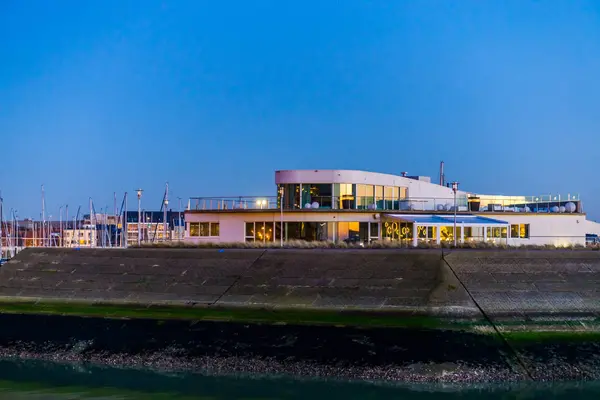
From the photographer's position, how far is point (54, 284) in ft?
97.5

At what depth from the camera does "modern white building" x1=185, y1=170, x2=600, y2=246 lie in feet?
140

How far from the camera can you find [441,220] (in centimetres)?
4206

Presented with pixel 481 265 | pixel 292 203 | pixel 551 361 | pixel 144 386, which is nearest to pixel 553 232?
pixel 292 203

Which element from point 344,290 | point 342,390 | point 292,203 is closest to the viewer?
point 342,390

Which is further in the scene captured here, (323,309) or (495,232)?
(495,232)

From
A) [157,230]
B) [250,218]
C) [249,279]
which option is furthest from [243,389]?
[157,230]

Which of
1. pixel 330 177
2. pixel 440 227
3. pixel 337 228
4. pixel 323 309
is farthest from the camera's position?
pixel 330 177

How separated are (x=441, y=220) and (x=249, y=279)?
17834 mm

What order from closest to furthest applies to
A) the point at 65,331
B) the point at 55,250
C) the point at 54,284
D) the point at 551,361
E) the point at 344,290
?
the point at 551,361 < the point at 65,331 < the point at 344,290 < the point at 54,284 < the point at 55,250

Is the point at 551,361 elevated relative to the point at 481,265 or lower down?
lower down

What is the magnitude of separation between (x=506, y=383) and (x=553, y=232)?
98.5ft

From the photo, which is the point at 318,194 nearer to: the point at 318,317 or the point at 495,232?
the point at 495,232

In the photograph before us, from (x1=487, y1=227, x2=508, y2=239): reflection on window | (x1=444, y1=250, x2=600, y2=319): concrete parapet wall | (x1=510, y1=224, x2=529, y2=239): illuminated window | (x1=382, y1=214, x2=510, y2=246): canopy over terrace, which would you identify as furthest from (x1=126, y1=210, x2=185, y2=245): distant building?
(x1=510, y1=224, x2=529, y2=239): illuminated window

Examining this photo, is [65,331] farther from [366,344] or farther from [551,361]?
[551,361]
